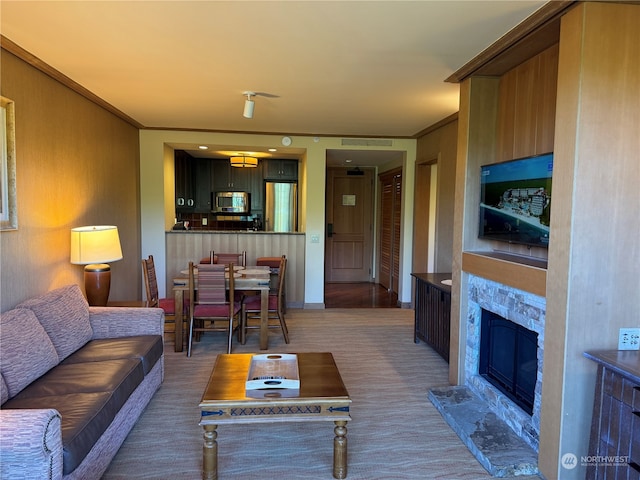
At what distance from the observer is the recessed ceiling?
2229 mm

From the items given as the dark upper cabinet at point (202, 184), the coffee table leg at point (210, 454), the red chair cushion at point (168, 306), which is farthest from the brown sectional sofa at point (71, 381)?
the dark upper cabinet at point (202, 184)

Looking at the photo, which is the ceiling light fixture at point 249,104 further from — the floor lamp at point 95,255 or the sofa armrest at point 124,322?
the sofa armrest at point 124,322

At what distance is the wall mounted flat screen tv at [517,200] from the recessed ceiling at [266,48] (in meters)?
0.83

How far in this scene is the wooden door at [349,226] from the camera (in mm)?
8250

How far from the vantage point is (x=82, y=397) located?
2.10 meters

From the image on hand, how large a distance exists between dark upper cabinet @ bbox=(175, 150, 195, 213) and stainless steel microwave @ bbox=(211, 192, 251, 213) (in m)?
0.48

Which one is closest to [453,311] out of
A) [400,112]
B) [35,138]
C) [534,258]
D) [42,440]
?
[534,258]

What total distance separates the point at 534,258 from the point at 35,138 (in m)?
3.69

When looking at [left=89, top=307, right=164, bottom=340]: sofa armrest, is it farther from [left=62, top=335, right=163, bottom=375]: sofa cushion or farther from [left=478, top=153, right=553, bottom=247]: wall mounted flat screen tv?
[left=478, top=153, right=553, bottom=247]: wall mounted flat screen tv

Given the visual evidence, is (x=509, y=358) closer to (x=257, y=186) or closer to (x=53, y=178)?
(x=53, y=178)

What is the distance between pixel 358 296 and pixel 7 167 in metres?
5.24

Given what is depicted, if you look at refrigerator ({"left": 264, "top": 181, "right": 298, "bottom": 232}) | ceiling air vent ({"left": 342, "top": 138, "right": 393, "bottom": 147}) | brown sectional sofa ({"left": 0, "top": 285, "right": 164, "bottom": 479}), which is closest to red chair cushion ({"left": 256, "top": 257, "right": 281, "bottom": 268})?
ceiling air vent ({"left": 342, "top": 138, "right": 393, "bottom": 147})

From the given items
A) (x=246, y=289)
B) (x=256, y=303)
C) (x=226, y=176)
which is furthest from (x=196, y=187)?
(x=246, y=289)

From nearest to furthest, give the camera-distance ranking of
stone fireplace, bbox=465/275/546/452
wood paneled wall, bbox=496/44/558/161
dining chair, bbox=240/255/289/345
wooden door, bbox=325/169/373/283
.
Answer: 1. stone fireplace, bbox=465/275/546/452
2. wood paneled wall, bbox=496/44/558/161
3. dining chair, bbox=240/255/289/345
4. wooden door, bbox=325/169/373/283
